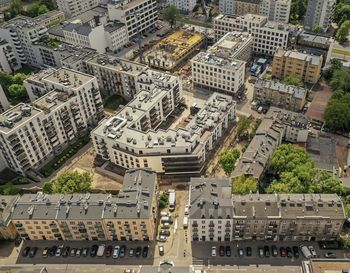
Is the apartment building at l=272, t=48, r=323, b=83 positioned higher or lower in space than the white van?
higher

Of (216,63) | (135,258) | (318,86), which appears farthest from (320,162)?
(135,258)

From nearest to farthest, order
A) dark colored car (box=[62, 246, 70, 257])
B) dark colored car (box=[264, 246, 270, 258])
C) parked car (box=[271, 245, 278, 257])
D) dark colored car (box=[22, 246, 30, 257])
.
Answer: parked car (box=[271, 245, 278, 257]), dark colored car (box=[264, 246, 270, 258]), dark colored car (box=[62, 246, 70, 257]), dark colored car (box=[22, 246, 30, 257])

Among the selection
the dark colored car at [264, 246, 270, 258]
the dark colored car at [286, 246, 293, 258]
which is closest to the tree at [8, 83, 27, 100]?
the dark colored car at [264, 246, 270, 258]

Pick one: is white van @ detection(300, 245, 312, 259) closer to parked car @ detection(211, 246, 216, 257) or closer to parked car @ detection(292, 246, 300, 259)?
parked car @ detection(292, 246, 300, 259)

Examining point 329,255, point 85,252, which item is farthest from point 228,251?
point 85,252

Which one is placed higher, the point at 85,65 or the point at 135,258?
the point at 85,65

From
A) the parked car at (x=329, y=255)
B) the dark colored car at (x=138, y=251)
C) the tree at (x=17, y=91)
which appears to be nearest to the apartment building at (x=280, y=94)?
the parked car at (x=329, y=255)

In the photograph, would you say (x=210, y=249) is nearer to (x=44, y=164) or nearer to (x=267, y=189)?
(x=267, y=189)
